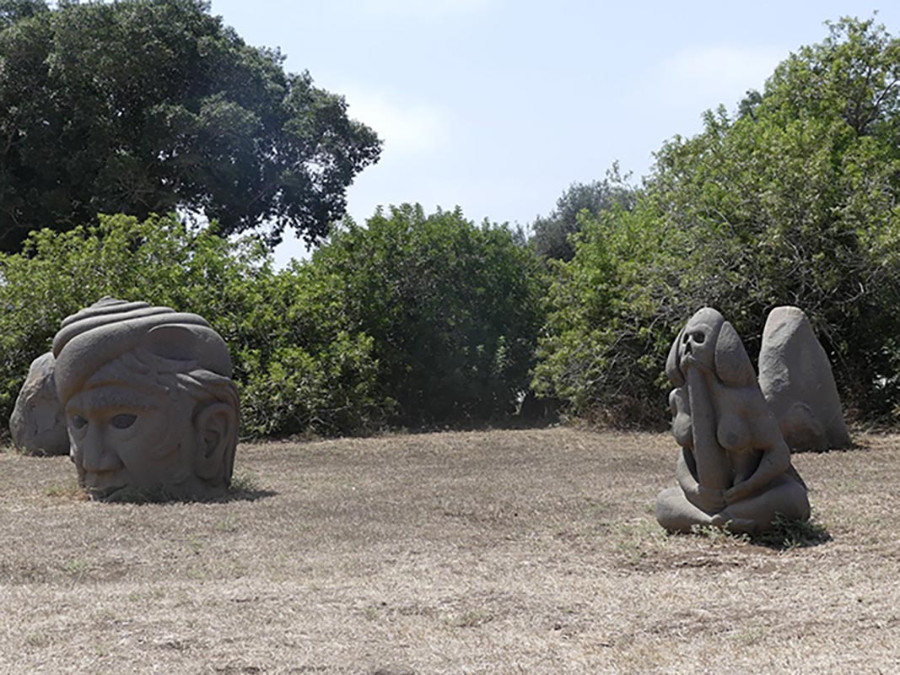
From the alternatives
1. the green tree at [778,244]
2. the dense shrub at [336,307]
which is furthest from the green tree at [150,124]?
the green tree at [778,244]

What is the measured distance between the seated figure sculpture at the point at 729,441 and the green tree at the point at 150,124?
20125mm

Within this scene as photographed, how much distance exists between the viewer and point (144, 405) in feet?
33.2

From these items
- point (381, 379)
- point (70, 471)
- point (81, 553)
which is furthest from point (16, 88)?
point (81, 553)

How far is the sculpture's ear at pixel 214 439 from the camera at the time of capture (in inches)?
409

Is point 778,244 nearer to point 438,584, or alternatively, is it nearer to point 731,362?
point 731,362

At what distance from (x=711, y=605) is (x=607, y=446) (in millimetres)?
9819

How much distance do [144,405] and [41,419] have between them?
21.6 ft

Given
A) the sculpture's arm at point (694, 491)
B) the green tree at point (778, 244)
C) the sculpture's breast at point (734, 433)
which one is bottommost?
the sculpture's arm at point (694, 491)

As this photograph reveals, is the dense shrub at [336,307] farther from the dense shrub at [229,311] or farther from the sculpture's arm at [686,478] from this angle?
the sculpture's arm at [686,478]

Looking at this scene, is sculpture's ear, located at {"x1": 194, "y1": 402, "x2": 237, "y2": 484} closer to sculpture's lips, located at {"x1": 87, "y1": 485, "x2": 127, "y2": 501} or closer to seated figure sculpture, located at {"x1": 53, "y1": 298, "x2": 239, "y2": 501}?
seated figure sculpture, located at {"x1": 53, "y1": 298, "x2": 239, "y2": 501}

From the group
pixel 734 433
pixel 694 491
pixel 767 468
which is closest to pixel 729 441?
pixel 734 433

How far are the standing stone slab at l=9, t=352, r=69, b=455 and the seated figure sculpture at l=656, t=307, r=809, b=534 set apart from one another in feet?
34.3

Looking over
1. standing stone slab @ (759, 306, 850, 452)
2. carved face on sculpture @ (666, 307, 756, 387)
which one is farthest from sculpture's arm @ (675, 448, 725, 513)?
standing stone slab @ (759, 306, 850, 452)

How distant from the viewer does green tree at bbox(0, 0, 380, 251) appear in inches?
1032
